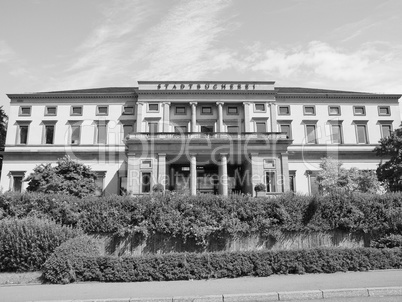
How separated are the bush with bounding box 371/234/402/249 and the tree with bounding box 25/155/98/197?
23294 millimetres

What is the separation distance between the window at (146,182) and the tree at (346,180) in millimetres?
18099

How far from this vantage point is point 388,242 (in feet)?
55.8

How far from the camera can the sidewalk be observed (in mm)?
10086

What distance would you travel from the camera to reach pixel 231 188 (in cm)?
3975

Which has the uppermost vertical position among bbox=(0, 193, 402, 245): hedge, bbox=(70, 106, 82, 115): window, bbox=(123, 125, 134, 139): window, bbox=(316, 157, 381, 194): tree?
bbox=(70, 106, 82, 115): window

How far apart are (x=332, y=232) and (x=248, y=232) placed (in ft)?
15.6

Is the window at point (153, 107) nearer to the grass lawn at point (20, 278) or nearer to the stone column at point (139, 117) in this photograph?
the stone column at point (139, 117)

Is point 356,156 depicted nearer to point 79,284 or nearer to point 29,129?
point 79,284

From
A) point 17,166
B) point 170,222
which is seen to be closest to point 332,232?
point 170,222

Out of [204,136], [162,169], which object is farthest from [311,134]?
[162,169]

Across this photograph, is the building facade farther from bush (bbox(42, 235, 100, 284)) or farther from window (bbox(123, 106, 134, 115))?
bush (bbox(42, 235, 100, 284))

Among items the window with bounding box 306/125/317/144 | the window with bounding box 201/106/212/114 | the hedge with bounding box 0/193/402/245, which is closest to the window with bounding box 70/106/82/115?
the window with bounding box 201/106/212/114

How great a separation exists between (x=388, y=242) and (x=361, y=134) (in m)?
33.3

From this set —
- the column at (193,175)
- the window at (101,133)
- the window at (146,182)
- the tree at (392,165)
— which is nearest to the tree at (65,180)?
the window at (146,182)
